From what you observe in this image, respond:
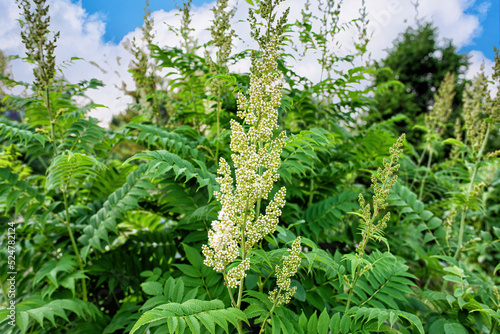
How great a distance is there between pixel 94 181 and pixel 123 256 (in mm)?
949

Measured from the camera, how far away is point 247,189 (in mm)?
1499

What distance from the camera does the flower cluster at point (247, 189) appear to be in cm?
148

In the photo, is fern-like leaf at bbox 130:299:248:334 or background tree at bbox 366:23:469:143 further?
background tree at bbox 366:23:469:143

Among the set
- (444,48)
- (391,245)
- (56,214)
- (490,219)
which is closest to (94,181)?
(56,214)

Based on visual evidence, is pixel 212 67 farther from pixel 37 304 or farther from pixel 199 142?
pixel 37 304

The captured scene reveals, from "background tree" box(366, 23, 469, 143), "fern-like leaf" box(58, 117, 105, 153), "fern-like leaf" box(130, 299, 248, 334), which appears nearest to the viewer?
"fern-like leaf" box(130, 299, 248, 334)

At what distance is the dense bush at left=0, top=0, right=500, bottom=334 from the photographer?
5.27 feet

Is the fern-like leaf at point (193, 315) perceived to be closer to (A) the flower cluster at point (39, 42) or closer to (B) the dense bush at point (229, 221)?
(B) the dense bush at point (229, 221)

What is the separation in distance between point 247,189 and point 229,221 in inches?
7.1

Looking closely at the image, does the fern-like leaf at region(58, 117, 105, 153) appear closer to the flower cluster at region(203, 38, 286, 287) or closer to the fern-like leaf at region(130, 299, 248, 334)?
the flower cluster at region(203, 38, 286, 287)

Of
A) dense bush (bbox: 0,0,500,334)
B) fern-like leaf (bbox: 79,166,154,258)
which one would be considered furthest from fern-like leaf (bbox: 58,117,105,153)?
fern-like leaf (bbox: 79,166,154,258)

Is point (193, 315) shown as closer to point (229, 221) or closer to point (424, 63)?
point (229, 221)

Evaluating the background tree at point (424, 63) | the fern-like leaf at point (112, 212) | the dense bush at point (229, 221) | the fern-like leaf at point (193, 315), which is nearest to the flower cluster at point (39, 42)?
the dense bush at point (229, 221)

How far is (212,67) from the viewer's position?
109 inches
